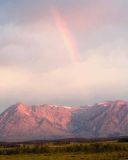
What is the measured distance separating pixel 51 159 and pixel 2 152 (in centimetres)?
5924

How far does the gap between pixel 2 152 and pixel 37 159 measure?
186ft

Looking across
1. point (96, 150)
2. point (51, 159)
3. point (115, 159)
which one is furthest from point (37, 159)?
point (96, 150)

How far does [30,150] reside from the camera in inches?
7461

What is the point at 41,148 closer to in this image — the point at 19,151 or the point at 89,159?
the point at 19,151

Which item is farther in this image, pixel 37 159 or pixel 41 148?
pixel 41 148

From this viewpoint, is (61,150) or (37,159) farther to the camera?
(61,150)

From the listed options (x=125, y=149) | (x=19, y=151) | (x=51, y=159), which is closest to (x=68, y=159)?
(x=51, y=159)

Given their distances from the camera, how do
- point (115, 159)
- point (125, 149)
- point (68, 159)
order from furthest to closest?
point (125, 149) → point (68, 159) → point (115, 159)

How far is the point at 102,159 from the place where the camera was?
394 ft

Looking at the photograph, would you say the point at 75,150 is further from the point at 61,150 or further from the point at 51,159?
the point at 51,159

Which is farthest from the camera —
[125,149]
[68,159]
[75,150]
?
[75,150]

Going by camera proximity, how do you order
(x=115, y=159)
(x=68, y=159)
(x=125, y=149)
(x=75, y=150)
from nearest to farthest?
A: (x=115, y=159)
(x=68, y=159)
(x=125, y=149)
(x=75, y=150)

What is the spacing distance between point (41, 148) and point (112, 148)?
3829 cm

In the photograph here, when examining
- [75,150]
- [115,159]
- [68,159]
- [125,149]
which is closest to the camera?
[115,159]
